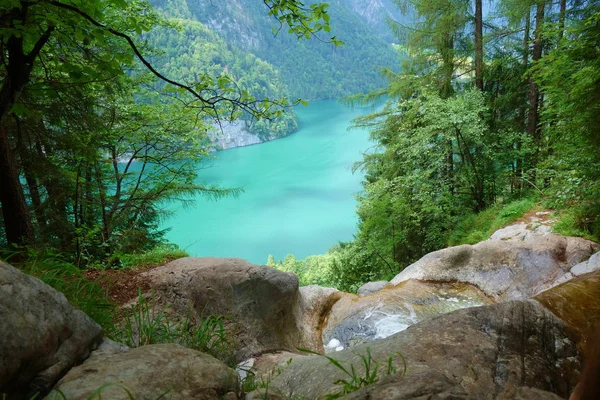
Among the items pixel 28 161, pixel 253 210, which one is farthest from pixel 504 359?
pixel 253 210

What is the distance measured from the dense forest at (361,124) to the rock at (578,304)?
2233 mm

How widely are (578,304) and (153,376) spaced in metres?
3.64

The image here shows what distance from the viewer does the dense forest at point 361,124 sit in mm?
3090

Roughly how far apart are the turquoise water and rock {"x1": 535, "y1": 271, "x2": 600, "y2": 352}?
18.0 m

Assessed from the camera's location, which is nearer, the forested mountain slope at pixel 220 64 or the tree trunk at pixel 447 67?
the tree trunk at pixel 447 67

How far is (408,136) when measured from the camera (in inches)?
470

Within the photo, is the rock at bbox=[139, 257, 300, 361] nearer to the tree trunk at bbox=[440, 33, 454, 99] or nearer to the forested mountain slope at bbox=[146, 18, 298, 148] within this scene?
the tree trunk at bbox=[440, 33, 454, 99]

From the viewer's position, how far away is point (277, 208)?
3409cm

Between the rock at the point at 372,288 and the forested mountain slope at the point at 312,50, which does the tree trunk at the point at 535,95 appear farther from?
the forested mountain slope at the point at 312,50

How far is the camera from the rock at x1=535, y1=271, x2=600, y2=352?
2.95 metres

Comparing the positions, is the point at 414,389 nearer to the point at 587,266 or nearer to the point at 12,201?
the point at 12,201

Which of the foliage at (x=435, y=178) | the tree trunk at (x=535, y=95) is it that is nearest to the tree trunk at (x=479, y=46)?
the foliage at (x=435, y=178)

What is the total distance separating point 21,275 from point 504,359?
9.60ft

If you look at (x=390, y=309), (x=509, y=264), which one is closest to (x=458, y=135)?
(x=509, y=264)
